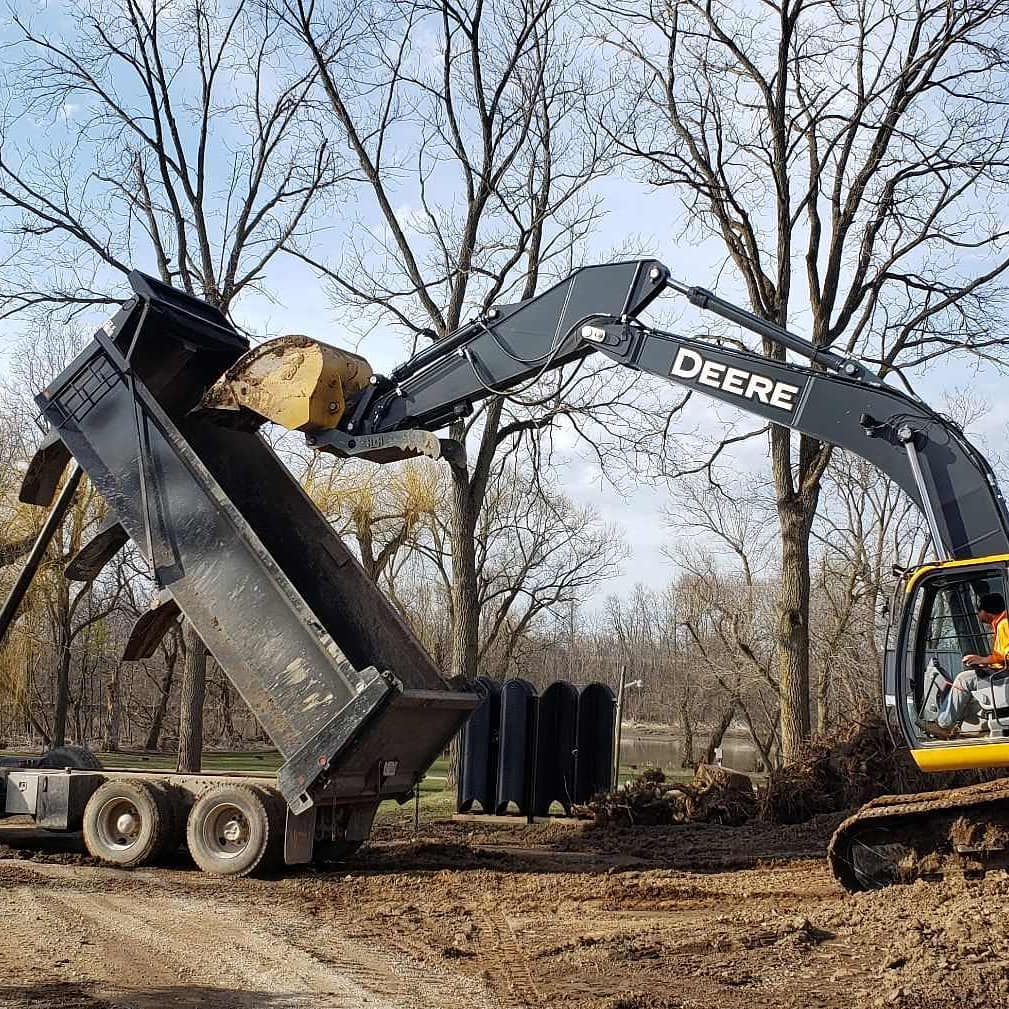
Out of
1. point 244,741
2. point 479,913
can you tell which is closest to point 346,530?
point 244,741

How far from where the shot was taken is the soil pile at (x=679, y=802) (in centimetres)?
1434

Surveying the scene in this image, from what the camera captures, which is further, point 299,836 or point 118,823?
point 118,823

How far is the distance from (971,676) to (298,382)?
6.02 m

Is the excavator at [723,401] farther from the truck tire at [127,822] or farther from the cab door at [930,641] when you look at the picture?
the truck tire at [127,822]

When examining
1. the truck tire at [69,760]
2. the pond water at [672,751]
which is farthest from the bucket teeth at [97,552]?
the pond water at [672,751]

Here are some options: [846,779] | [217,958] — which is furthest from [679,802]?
[217,958]

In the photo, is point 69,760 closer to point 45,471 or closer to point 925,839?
point 45,471

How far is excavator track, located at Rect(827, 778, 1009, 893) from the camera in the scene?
8.28 meters

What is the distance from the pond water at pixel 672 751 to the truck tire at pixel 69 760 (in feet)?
68.8

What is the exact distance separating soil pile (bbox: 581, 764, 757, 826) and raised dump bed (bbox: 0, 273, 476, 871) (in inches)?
158

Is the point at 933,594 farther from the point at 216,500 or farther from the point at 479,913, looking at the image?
the point at 216,500

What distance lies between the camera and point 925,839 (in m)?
8.61

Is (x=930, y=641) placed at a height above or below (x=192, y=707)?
above

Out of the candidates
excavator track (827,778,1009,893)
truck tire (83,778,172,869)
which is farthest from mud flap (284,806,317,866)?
excavator track (827,778,1009,893)
